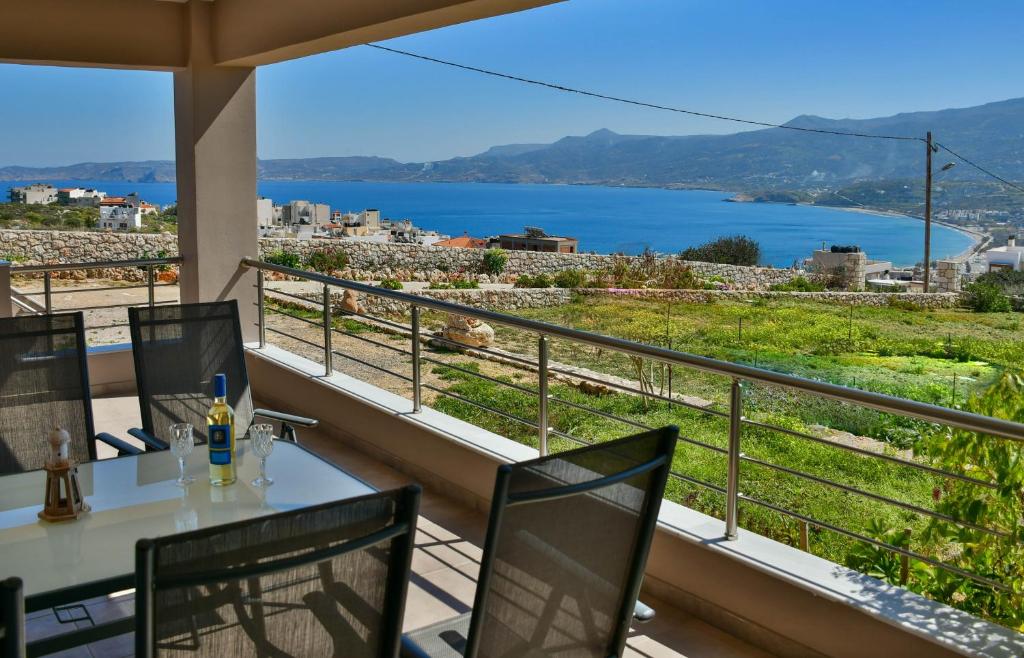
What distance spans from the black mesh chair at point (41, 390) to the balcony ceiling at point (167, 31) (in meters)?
1.86

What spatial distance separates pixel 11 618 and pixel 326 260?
2264 centimetres

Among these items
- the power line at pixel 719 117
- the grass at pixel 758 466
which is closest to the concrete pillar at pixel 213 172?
the grass at pixel 758 466

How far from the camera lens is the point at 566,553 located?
5.21 feet

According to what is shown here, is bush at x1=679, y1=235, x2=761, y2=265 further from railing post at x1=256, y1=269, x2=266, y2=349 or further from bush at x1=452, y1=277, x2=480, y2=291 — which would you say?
railing post at x1=256, y1=269, x2=266, y2=349

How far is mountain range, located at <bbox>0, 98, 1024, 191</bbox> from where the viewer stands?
35.2 m

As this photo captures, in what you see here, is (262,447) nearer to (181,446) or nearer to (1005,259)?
(181,446)

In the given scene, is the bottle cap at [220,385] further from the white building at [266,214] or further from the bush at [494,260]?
the white building at [266,214]

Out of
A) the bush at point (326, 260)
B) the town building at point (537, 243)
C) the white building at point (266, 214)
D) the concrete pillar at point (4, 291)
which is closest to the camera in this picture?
the concrete pillar at point (4, 291)

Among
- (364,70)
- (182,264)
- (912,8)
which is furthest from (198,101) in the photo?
(364,70)

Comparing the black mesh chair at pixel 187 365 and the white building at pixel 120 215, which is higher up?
the white building at pixel 120 215

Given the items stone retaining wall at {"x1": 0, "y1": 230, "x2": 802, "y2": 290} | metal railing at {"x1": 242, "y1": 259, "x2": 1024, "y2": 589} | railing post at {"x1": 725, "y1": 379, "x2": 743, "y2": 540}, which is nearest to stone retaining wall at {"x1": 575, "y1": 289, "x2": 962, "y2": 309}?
stone retaining wall at {"x1": 0, "y1": 230, "x2": 802, "y2": 290}

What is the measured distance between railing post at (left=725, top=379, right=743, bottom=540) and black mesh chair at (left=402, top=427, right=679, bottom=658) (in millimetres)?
1011

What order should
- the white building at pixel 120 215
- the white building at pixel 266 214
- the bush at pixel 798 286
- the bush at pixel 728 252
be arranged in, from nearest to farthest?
the white building at pixel 120 215
the bush at pixel 798 286
the bush at pixel 728 252
the white building at pixel 266 214

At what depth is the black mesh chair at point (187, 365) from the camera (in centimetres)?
316
